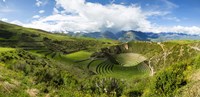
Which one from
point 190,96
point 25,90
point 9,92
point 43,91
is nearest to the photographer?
point 190,96

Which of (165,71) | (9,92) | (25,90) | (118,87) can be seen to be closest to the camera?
(9,92)

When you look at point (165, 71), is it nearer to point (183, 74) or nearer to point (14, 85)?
point (183, 74)

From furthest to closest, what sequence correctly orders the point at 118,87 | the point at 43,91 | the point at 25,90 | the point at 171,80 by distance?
1. the point at 118,87
2. the point at 171,80
3. the point at 43,91
4. the point at 25,90

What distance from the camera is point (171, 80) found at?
4403 centimetres

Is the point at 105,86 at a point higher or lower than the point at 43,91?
lower

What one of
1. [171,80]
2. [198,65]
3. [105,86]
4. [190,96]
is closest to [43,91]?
[190,96]

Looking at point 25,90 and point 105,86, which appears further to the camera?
point 105,86

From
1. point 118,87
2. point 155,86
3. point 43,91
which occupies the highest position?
point 43,91

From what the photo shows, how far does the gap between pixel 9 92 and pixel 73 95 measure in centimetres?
609

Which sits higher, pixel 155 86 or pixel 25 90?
pixel 25 90

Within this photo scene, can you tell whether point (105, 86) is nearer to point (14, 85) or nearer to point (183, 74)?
point (183, 74)

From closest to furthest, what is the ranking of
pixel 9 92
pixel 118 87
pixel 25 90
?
pixel 9 92 < pixel 25 90 < pixel 118 87

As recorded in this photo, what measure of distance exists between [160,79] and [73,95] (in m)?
24.0

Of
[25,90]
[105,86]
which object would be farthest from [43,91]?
[105,86]
